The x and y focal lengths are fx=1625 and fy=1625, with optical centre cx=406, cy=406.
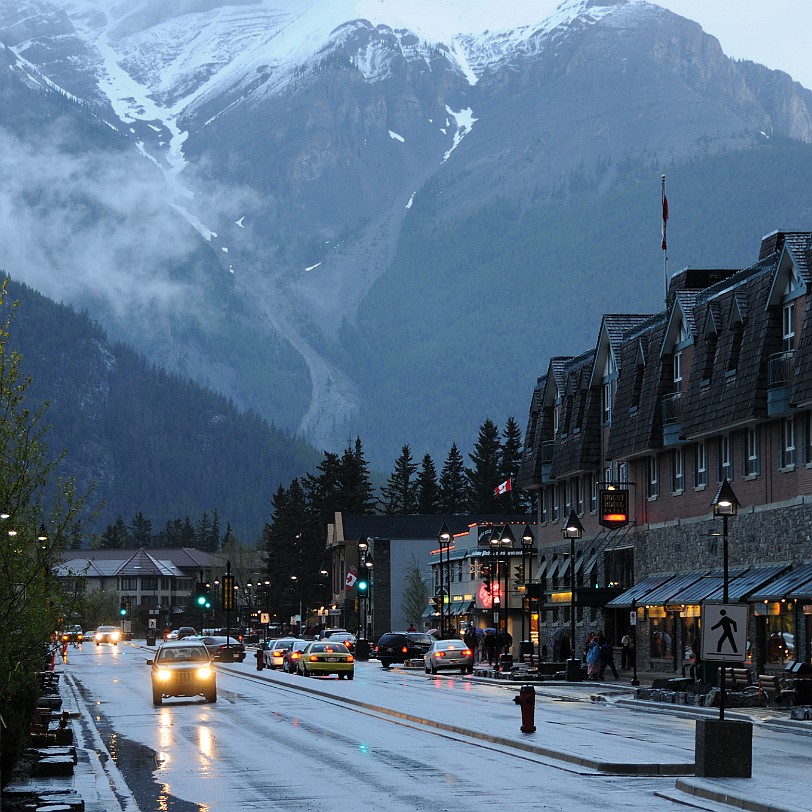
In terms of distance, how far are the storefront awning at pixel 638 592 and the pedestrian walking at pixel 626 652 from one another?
→ 1387mm

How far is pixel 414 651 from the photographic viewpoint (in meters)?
85.8

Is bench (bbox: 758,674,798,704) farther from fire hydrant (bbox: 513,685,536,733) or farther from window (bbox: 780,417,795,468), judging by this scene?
fire hydrant (bbox: 513,685,536,733)

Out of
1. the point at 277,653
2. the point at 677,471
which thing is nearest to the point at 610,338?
the point at 677,471

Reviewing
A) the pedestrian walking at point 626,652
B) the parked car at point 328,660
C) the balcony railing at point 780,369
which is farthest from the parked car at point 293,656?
the balcony railing at point 780,369

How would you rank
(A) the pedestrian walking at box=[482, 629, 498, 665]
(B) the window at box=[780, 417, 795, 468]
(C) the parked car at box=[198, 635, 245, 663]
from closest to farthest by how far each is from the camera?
→ 1. (B) the window at box=[780, 417, 795, 468]
2. (A) the pedestrian walking at box=[482, 629, 498, 665]
3. (C) the parked car at box=[198, 635, 245, 663]

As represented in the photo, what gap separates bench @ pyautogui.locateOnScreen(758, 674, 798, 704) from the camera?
43219 millimetres

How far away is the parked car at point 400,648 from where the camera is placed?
82.9 meters

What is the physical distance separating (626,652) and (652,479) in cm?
753

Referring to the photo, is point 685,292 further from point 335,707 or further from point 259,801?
point 259,801

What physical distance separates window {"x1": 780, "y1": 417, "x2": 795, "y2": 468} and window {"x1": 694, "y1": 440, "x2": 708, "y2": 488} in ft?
25.8

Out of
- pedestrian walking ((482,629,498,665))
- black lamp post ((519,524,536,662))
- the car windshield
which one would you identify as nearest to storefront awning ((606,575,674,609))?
pedestrian walking ((482,629,498,665))

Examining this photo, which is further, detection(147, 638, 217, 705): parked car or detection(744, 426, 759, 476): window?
detection(744, 426, 759, 476): window

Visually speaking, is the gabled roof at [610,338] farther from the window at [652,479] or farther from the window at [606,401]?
the window at [652,479]

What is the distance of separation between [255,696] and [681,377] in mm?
23144
